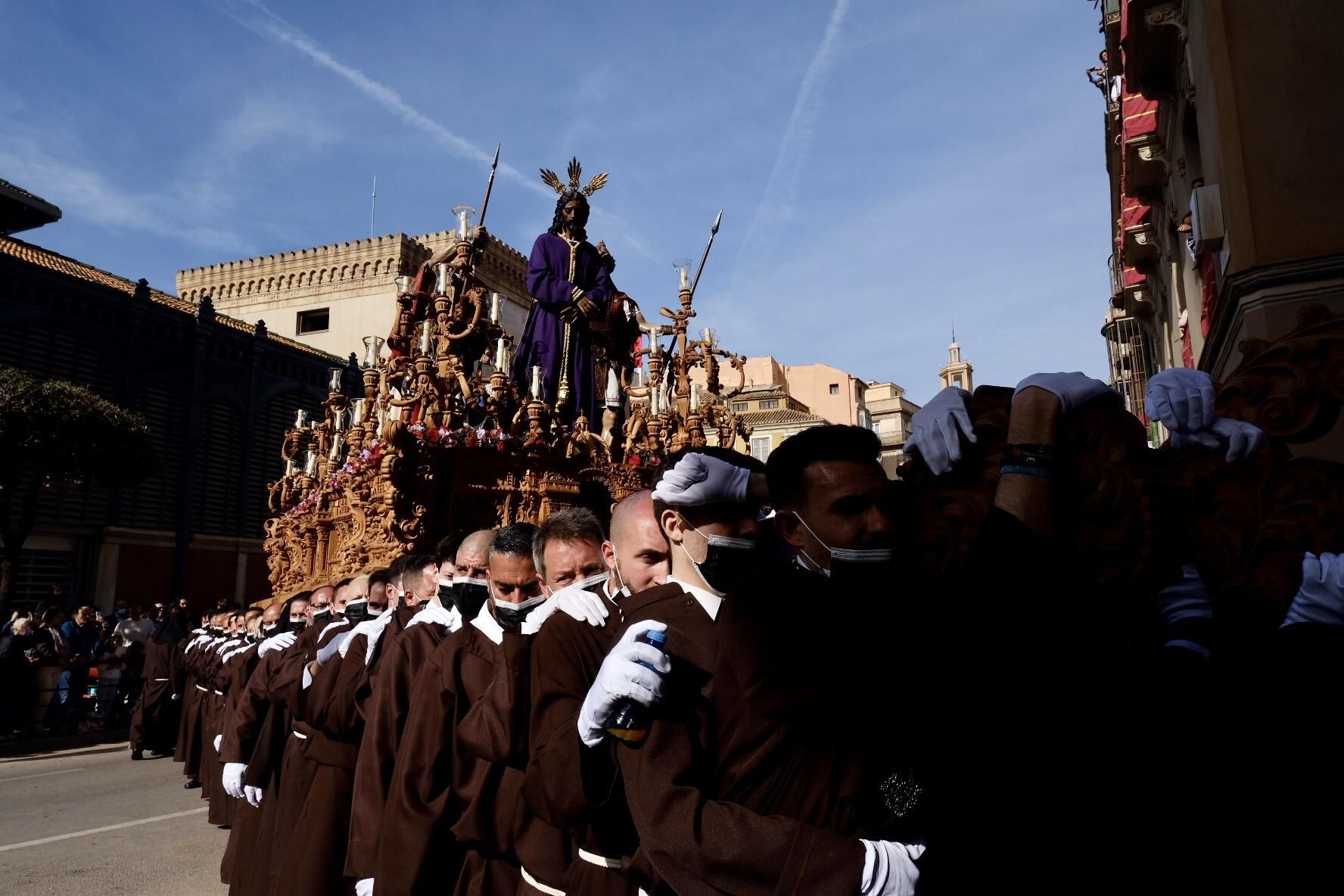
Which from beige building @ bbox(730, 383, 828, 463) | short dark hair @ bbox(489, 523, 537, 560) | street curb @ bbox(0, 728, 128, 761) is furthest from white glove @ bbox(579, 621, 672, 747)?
beige building @ bbox(730, 383, 828, 463)

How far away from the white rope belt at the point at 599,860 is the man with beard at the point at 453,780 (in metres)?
0.79

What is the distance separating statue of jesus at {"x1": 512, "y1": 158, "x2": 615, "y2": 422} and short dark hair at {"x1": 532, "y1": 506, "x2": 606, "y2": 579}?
20.4 feet

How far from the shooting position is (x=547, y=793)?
237 centimetres

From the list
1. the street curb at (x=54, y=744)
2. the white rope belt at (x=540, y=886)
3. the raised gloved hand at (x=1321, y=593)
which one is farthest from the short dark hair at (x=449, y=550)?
the street curb at (x=54, y=744)

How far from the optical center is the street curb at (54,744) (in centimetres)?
1368

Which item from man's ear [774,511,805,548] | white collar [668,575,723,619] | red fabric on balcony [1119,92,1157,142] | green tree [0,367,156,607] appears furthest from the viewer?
green tree [0,367,156,607]

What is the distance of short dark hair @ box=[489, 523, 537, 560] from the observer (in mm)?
3947

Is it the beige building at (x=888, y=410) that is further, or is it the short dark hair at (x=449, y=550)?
the beige building at (x=888, y=410)

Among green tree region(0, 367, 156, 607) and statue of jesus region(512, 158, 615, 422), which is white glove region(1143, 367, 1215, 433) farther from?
green tree region(0, 367, 156, 607)

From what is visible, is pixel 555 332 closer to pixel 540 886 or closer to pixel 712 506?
pixel 540 886

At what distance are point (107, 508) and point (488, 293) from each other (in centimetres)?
1899

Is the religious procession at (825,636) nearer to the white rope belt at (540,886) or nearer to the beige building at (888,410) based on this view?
the white rope belt at (540,886)

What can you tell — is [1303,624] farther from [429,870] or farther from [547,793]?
[429,870]

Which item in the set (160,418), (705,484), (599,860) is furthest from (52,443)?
(705,484)
